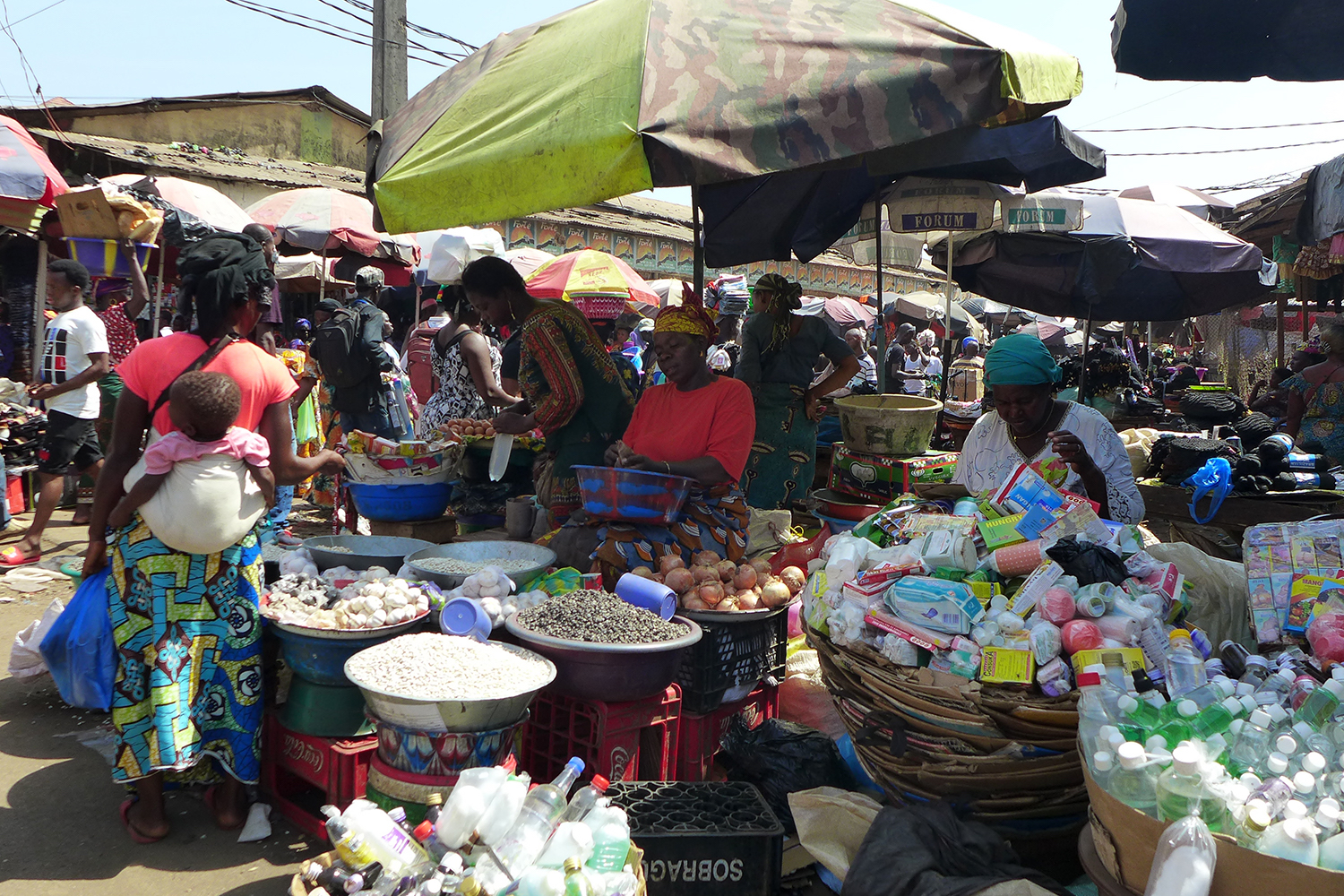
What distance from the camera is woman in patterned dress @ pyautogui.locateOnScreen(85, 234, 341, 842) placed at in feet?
9.74

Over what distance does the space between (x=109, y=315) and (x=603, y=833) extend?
7075 millimetres

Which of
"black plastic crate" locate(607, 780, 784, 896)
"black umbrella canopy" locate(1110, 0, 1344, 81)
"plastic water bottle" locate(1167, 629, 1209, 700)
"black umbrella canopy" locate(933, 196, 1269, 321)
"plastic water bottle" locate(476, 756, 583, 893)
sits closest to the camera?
"plastic water bottle" locate(476, 756, 583, 893)

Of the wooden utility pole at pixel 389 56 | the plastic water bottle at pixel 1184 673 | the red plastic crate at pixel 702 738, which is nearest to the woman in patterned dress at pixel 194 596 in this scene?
the red plastic crate at pixel 702 738

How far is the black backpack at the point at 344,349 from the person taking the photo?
22.6 feet

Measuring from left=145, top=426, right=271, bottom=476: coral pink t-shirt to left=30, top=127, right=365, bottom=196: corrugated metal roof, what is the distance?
32.5 feet

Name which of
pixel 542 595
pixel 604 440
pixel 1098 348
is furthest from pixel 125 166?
pixel 1098 348

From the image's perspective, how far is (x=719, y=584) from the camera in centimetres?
346

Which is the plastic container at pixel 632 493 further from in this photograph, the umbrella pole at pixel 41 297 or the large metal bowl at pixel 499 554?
the umbrella pole at pixel 41 297

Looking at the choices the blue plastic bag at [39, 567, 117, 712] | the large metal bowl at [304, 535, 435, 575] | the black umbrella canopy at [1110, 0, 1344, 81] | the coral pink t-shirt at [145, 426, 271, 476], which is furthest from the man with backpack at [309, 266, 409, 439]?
the black umbrella canopy at [1110, 0, 1344, 81]

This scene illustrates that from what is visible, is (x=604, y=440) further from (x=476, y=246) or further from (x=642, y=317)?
(x=642, y=317)

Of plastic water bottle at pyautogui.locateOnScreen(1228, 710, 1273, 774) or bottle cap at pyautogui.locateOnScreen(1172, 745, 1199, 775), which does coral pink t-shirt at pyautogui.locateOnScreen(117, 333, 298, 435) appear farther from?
plastic water bottle at pyautogui.locateOnScreen(1228, 710, 1273, 774)

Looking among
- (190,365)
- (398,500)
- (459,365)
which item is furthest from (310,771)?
(459,365)

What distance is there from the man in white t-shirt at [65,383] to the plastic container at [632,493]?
4.19 metres

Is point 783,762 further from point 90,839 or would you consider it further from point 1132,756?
point 90,839
